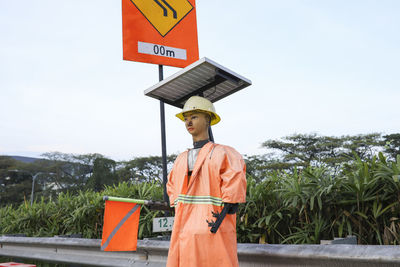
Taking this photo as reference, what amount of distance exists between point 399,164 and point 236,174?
1476 mm

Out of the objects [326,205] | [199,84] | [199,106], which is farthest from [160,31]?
[326,205]

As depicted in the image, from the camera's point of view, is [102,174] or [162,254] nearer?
[162,254]

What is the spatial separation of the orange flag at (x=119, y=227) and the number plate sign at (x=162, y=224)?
0.40 m

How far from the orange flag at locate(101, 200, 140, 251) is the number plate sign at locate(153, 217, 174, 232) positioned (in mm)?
405

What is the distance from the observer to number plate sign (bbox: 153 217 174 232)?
4.14 m

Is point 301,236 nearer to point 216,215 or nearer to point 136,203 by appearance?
point 216,215

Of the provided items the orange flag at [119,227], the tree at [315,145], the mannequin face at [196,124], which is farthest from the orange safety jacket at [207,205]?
the tree at [315,145]

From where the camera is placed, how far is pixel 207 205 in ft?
9.38

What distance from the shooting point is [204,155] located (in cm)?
304

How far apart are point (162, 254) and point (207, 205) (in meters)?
1.31

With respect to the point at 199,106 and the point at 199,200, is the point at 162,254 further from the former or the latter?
the point at 199,106

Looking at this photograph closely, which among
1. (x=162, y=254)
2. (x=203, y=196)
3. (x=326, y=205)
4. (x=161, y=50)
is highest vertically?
(x=161, y=50)

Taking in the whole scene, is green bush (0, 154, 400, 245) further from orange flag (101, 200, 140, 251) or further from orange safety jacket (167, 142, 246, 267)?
orange flag (101, 200, 140, 251)

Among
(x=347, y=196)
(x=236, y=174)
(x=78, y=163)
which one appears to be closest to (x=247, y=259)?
(x=236, y=174)
